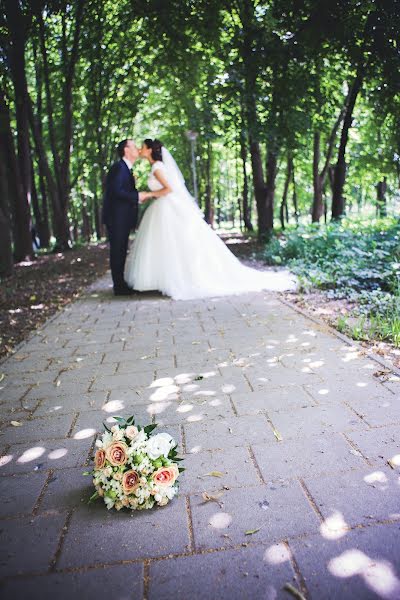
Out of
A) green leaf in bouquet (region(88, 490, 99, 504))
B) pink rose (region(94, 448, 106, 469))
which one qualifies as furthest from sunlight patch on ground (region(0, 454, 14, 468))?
pink rose (region(94, 448, 106, 469))

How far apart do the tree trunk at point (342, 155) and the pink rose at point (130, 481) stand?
11420 millimetres

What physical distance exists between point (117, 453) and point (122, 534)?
38 centimetres

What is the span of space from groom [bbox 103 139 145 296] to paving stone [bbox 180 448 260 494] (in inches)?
229

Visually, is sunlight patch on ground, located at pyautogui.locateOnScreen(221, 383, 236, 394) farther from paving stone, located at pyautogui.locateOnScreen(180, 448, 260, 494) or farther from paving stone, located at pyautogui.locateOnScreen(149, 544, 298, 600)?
paving stone, located at pyautogui.locateOnScreen(149, 544, 298, 600)

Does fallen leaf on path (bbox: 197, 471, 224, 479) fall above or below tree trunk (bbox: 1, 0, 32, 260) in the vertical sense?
below

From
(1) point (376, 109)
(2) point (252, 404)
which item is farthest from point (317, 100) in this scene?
(2) point (252, 404)

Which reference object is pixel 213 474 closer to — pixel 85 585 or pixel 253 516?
pixel 253 516

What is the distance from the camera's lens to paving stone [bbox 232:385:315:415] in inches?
128

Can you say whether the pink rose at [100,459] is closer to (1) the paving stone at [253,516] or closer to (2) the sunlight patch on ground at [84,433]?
(1) the paving stone at [253,516]

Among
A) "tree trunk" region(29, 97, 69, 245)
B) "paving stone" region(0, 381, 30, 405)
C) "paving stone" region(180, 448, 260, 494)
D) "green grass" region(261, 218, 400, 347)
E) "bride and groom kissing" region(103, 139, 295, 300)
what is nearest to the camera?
"paving stone" region(180, 448, 260, 494)

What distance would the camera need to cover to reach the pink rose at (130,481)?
7.09ft

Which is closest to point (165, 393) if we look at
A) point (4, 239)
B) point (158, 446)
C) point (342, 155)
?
point (158, 446)

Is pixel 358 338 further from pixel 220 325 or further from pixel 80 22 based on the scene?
pixel 80 22

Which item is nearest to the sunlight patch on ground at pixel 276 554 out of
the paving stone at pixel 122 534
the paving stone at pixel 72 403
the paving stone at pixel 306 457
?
the paving stone at pixel 122 534
